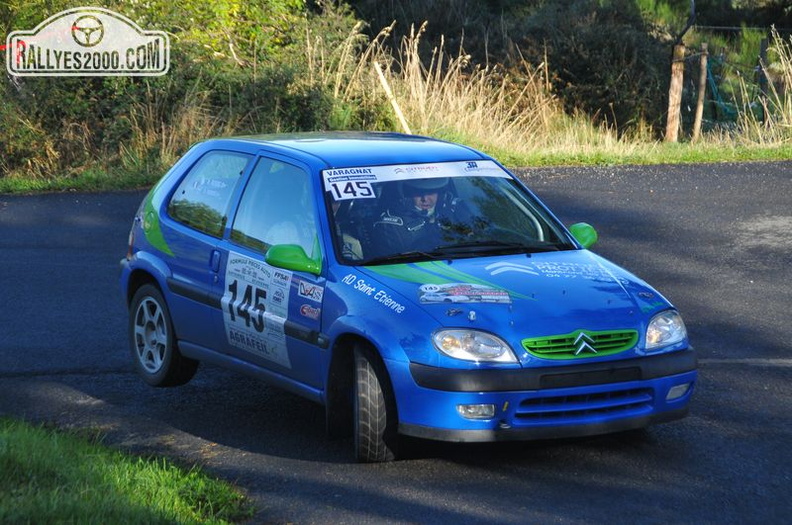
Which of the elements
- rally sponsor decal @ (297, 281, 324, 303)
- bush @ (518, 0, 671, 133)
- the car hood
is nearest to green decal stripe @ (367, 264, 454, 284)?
the car hood

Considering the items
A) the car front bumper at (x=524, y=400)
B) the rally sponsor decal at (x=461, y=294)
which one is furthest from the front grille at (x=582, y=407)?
the rally sponsor decal at (x=461, y=294)

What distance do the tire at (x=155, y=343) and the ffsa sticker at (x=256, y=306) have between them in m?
0.73

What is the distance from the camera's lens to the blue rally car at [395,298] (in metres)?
5.91

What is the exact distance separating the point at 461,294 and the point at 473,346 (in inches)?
13.2

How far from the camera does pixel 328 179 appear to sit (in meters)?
6.95

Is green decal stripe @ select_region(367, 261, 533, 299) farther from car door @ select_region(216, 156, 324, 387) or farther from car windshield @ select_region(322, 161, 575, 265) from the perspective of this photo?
car door @ select_region(216, 156, 324, 387)

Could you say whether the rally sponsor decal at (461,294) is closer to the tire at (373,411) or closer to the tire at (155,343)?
the tire at (373,411)

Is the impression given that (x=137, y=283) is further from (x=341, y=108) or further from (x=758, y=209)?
(x=341, y=108)

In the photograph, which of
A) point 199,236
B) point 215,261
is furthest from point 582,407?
point 199,236

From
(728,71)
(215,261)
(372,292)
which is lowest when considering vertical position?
(728,71)

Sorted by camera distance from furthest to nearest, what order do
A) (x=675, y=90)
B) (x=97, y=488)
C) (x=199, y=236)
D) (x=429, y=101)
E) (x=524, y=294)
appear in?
(x=675, y=90)
(x=429, y=101)
(x=199, y=236)
(x=524, y=294)
(x=97, y=488)

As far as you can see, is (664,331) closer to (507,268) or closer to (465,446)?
(507,268)

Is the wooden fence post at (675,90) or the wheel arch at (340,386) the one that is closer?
the wheel arch at (340,386)

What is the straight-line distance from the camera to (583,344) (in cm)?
595
